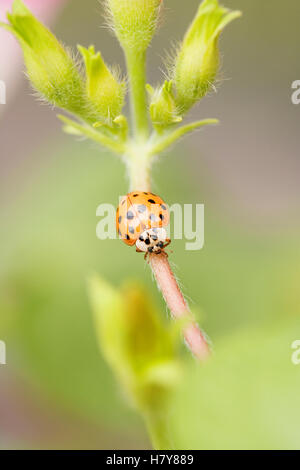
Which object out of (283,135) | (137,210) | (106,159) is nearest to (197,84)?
(137,210)

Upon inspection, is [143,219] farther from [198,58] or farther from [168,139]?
[198,58]

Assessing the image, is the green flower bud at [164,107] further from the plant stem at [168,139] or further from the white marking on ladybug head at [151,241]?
the white marking on ladybug head at [151,241]

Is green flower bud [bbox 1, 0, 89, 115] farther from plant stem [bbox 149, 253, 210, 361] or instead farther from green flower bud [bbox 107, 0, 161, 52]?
plant stem [bbox 149, 253, 210, 361]

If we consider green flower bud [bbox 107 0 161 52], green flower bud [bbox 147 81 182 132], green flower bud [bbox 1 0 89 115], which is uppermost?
green flower bud [bbox 107 0 161 52]

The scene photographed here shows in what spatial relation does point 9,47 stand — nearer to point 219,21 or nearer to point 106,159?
point 106,159

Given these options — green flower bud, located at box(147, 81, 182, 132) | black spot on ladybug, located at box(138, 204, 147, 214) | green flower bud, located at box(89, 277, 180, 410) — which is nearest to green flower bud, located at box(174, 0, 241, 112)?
green flower bud, located at box(147, 81, 182, 132)

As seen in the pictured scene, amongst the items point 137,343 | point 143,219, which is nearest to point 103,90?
point 143,219
